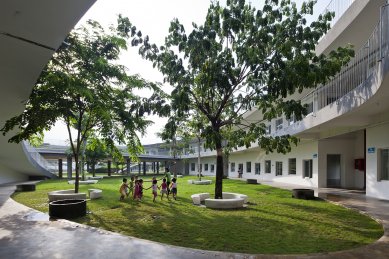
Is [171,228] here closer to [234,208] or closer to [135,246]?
[135,246]

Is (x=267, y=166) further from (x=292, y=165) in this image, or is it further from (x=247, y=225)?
(x=247, y=225)

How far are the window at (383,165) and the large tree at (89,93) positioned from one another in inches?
439

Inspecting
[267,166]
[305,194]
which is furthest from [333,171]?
[267,166]

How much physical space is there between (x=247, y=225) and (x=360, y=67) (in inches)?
361

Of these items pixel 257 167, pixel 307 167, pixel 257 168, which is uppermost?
pixel 307 167

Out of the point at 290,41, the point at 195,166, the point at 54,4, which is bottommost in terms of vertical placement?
the point at 195,166

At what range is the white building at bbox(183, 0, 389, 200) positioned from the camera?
38.4 feet

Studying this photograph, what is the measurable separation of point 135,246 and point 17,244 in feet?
8.96

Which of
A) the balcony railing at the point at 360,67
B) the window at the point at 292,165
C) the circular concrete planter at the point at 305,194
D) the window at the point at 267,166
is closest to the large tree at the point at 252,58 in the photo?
the balcony railing at the point at 360,67

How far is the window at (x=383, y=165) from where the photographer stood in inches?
664

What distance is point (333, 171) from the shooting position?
24.5m

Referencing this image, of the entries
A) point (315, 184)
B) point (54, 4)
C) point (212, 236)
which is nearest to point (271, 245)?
point (212, 236)

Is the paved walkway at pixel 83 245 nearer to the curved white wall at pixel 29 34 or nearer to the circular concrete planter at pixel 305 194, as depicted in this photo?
the curved white wall at pixel 29 34

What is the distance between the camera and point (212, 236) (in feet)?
29.0
